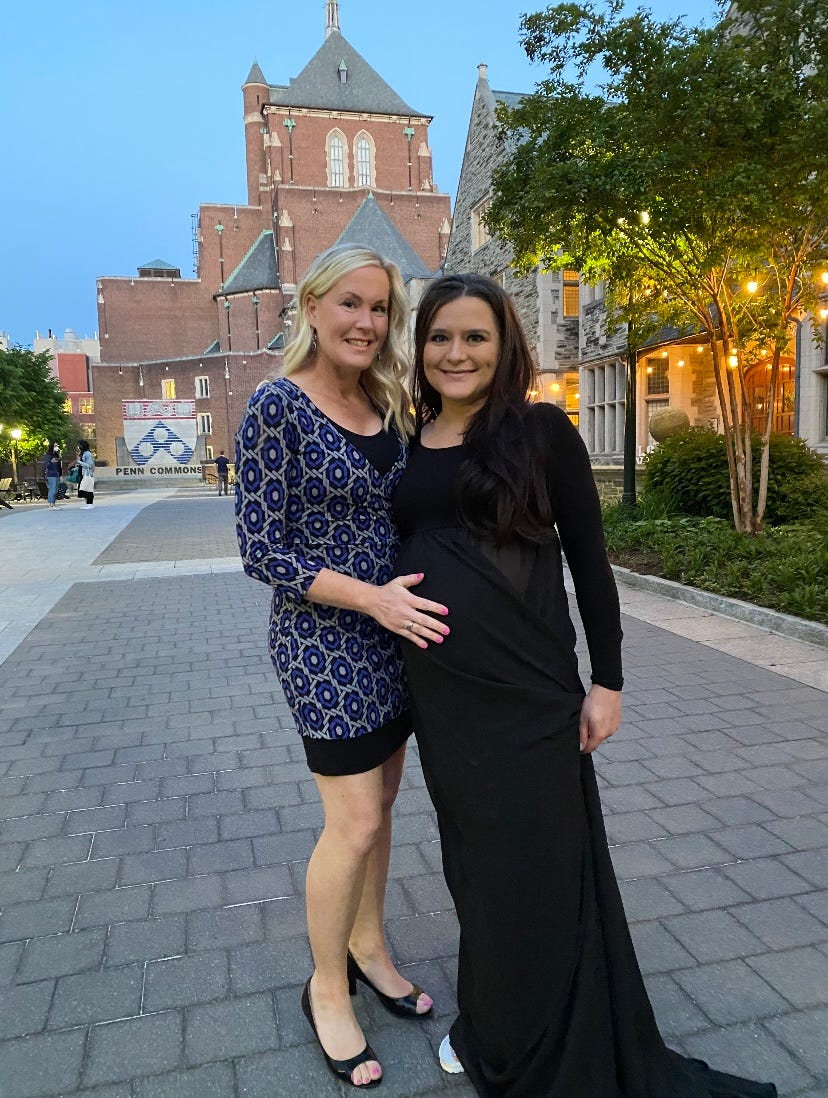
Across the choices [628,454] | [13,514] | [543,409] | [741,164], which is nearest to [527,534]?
[543,409]

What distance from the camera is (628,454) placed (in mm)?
12805

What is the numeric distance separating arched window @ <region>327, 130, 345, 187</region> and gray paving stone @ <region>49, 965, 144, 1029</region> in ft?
197

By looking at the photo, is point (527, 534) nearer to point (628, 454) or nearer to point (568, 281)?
point (628, 454)

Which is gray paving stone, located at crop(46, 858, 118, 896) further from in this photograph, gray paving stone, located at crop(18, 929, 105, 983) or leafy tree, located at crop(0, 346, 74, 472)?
leafy tree, located at crop(0, 346, 74, 472)

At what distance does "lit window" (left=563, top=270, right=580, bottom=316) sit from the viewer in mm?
20750

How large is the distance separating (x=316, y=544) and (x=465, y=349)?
1.95ft

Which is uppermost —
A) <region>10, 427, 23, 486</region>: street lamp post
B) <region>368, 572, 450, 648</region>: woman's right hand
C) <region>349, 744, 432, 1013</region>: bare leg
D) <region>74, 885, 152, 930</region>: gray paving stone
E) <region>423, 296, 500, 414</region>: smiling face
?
<region>10, 427, 23, 486</region>: street lamp post

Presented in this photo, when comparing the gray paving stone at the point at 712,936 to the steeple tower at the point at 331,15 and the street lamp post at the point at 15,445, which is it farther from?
the steeple tower at the point at 331,15

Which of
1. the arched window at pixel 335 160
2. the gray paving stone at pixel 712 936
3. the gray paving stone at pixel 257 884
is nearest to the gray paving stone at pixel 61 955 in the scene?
the gray paving stone at pixel 257 884

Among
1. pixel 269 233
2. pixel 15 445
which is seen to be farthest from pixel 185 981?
pixel 269 233

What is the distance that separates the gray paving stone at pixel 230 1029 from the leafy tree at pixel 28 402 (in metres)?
31.6

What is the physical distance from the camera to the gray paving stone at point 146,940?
2.62 m

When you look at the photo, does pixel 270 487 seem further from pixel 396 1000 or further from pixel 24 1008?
pixel 24 1008

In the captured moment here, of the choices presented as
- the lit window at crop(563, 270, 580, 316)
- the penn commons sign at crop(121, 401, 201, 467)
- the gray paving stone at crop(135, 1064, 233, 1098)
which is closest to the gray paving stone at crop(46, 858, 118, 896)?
the gray paving stone at crop(135, 1064, 233, 1098)
